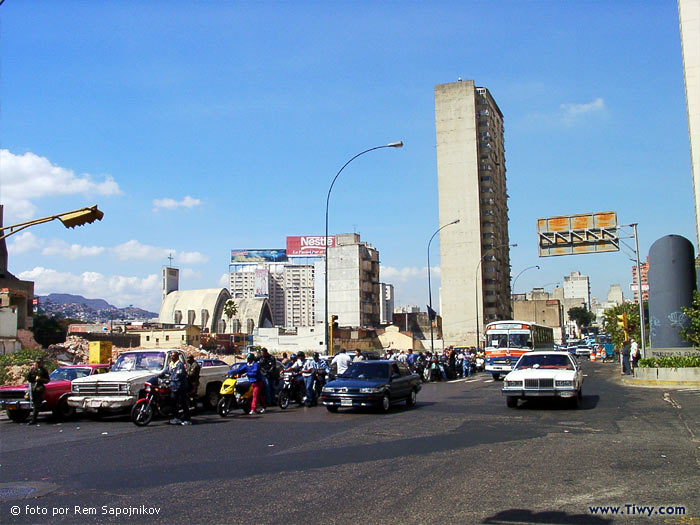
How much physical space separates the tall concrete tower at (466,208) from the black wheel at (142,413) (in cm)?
8215

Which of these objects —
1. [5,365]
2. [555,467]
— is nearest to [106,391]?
[555,467]

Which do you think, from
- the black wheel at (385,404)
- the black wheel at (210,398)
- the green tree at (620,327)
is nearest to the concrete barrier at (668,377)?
the black wheel at (385,404)

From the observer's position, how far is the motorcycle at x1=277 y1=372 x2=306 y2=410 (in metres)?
19.6

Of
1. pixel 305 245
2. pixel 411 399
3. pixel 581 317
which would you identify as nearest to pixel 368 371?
pixel 411 399

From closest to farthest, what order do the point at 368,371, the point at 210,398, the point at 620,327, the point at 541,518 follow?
the point at 541,518 → the point at 368,371 → the point at 210,398 → the point at 620,327

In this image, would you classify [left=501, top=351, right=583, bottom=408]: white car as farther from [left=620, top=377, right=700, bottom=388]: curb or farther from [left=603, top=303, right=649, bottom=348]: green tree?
[left=603, top=303, right=649, bottom=348]: green tree

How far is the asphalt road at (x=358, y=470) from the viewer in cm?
688

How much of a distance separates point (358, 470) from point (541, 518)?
312cm

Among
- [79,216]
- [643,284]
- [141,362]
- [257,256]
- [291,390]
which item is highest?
[257,256]

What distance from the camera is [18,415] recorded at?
17.0 meters

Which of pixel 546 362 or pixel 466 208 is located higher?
pixel 466 208

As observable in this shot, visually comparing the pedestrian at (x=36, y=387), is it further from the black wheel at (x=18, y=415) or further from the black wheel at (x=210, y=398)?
the black wheel at (x=210, y=398)

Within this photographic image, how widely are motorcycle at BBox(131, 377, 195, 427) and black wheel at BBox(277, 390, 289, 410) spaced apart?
4099 mm

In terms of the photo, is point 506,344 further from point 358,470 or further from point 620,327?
point 620,327
